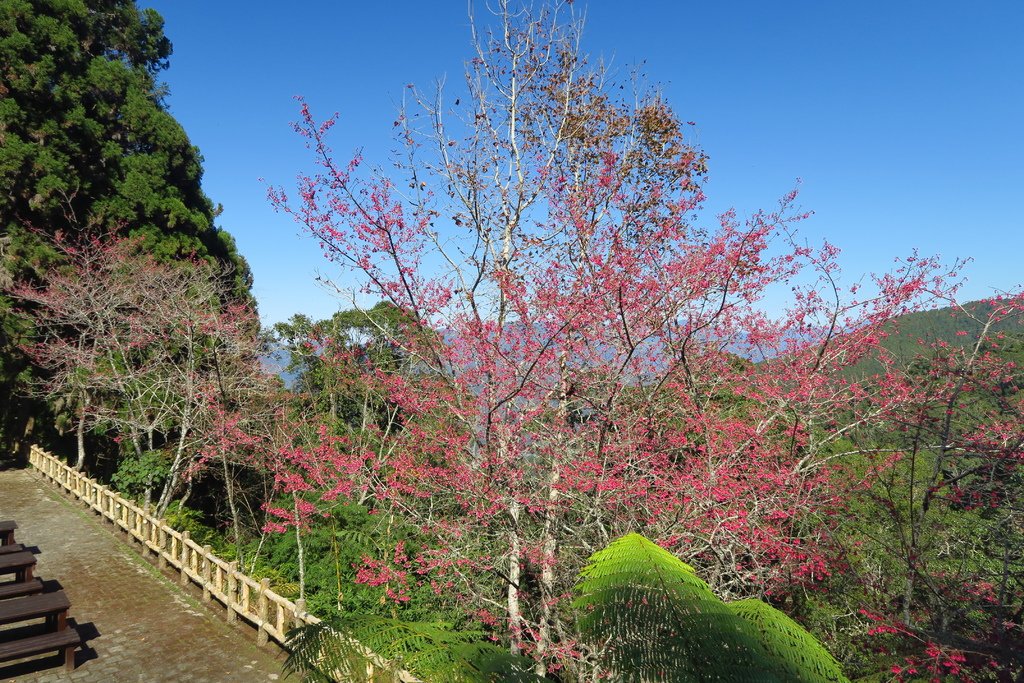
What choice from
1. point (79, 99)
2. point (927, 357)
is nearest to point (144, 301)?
point (79, 99)

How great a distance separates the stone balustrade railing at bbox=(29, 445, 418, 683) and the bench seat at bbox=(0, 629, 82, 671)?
5.89 ft

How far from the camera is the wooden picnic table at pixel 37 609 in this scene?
6.21m

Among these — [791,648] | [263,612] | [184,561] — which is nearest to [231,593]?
[263,612]

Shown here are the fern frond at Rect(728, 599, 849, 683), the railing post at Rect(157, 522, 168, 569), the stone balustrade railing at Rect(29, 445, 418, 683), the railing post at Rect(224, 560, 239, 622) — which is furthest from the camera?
the railing post at Rect(157, 522, 168, 569)

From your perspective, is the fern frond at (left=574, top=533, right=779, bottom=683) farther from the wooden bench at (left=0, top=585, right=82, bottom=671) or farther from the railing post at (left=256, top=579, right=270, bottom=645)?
the wooden bench at (left=0, top=585, right=82, bottom=671)

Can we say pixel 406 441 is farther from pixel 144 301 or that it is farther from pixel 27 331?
pixel 27 331

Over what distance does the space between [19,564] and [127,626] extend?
1.46 m

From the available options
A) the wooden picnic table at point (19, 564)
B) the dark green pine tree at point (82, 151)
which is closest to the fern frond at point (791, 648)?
the wooden picnic table at point (19, 564)

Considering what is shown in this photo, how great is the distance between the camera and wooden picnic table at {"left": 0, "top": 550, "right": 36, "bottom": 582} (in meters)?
7.28

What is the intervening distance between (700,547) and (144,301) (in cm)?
1390

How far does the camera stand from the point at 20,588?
22.4 feet

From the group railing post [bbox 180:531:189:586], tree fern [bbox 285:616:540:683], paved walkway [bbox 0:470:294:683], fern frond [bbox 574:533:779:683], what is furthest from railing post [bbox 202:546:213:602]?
fern frond [bbox 574:533:779:683]

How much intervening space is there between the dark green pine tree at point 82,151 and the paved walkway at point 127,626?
6597 mm

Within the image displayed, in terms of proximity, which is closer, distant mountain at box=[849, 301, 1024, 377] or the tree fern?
the tree fern
